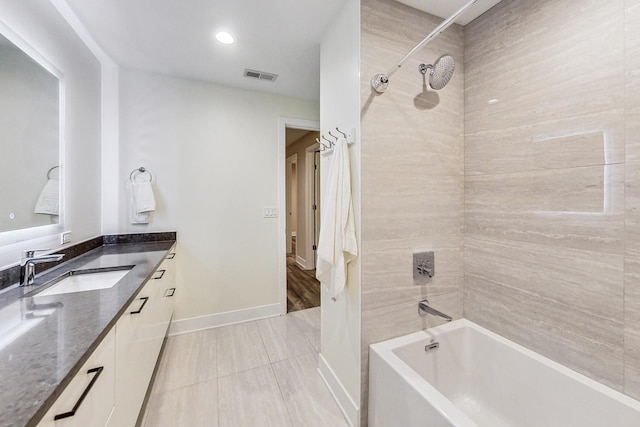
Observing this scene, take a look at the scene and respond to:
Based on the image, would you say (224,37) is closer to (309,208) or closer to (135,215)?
(135,215)

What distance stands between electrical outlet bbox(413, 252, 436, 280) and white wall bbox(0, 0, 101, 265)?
2.15 metres

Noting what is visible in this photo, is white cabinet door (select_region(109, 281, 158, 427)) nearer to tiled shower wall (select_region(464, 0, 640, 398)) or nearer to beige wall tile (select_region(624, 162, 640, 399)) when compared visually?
tiled shower wall (select_region(464, 0, 640, 398))

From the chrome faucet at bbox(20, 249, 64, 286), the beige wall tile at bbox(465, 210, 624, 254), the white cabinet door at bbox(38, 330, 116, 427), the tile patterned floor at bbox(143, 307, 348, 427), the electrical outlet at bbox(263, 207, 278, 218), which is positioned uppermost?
the electrical outlet at bbox(263, 207, 278, 218)

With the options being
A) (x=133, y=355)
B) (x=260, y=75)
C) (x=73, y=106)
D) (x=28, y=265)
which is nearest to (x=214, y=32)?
(x=260, y=75)

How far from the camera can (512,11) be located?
1.42 m

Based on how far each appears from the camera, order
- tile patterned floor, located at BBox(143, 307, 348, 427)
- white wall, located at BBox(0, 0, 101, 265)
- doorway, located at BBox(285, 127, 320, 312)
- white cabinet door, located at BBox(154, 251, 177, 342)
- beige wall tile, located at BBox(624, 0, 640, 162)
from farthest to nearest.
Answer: doorway, located at BBox(285, 127, 320, 312), white cabinet door, located at BBox(154, 251, 177, 342), tile patterned floor, located at BBox(143, 307, 348, 427), white wall, located at BBox(0, 0, 101, 265), beige wall tile, located at BBox(624, 0, 640, 162)

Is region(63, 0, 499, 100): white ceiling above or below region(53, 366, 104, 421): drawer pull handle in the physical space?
above

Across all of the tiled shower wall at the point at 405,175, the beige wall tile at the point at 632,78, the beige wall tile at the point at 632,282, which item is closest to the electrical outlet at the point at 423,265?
the tiled shower wall at the point at 405,175

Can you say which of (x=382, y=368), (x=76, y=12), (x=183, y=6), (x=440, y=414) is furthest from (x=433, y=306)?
(x=76, y=12)

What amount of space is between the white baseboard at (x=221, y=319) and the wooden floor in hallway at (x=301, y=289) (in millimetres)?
284

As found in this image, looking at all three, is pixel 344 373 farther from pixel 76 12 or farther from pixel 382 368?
pixel 76 12

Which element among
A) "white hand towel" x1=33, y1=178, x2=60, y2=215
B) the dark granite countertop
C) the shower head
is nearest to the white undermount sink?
the dark granite countertop

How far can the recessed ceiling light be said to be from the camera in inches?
71.0

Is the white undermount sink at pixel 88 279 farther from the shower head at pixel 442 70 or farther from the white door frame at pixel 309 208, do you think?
the white door frame at pixel 309 208
